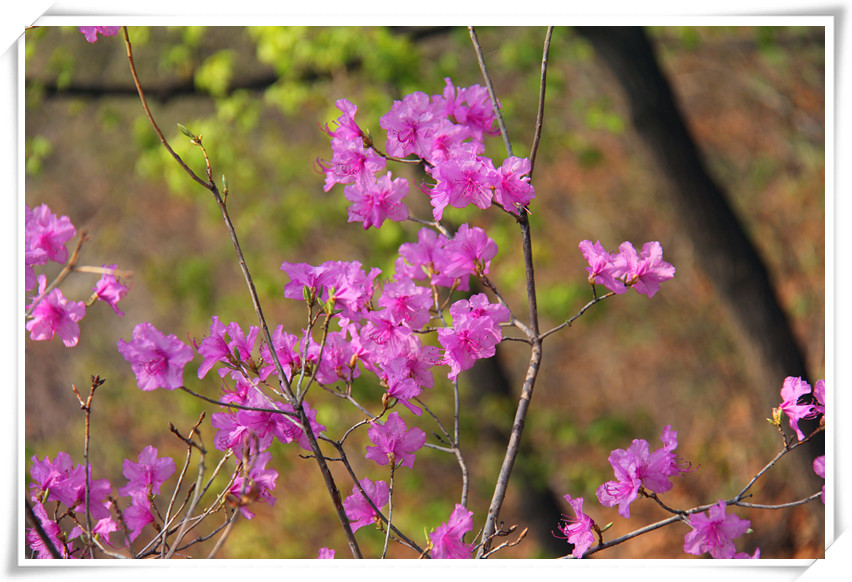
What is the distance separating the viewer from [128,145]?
4336 millimetres

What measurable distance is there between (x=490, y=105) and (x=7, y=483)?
1013 millimetres

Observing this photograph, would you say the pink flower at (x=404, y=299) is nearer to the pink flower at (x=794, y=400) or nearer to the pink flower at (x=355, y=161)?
the pink flower at (x=355, y=161)

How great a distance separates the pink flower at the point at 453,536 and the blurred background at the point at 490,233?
1715 millimetres

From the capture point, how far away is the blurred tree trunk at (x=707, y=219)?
2494 millimetres

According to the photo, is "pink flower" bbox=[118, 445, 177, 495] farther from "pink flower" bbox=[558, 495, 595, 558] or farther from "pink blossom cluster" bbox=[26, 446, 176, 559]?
"pink flower" bbox=[558, 495, 595, 558]

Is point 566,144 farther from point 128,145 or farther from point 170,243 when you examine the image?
point 170,243

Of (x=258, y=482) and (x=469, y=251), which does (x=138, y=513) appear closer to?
(x=258, y=482)

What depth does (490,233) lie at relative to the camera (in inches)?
114

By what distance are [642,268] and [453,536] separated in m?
0.45

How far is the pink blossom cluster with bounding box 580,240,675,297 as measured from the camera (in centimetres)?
101

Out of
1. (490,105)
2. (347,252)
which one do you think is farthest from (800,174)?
(490,105)

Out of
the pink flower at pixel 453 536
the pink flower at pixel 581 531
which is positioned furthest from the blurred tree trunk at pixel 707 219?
the pink flower at pixel 453 536

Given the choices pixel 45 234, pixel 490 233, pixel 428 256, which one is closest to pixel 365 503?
pixel 428 256
